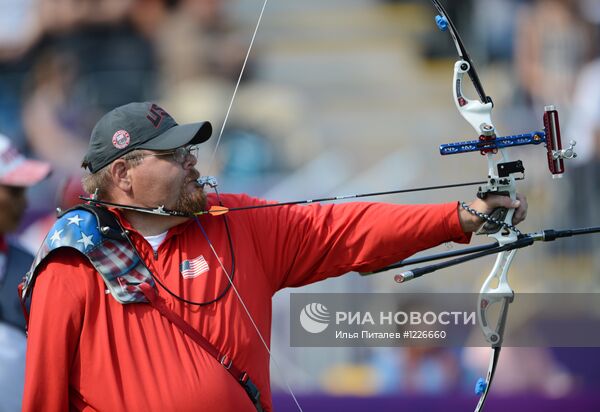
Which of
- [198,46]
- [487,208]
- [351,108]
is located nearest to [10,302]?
[198,46]

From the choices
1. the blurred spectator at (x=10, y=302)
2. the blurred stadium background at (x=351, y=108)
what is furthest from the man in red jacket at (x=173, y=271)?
the blurred stadium background at (x=351, y=108)

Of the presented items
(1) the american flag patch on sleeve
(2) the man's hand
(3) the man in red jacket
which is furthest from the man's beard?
(2) the man's hand

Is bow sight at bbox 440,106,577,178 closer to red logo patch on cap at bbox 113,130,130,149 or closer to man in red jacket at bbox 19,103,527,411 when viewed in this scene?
man in red jacket at bbox 19,103,527,411

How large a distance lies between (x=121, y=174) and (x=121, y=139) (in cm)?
9

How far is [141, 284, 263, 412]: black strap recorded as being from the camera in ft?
6.97

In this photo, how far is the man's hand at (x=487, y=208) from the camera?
215cm

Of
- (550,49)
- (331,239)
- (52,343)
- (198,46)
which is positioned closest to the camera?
(52,343)

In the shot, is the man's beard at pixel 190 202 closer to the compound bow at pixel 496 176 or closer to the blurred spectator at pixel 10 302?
the compound bow at pixel 496 176

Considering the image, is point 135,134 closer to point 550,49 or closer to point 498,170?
point 498,170

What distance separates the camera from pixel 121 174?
2.27 metres

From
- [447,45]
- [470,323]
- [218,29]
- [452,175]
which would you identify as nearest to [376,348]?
[470,323]

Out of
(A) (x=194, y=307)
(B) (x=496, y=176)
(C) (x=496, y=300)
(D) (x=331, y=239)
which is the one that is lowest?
(C) (x=496, y=300)

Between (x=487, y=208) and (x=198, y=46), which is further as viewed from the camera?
(x=198, y=46)

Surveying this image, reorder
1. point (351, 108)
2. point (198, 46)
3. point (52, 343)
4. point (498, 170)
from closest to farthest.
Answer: point (52, 343), point (498, 170), point (351, 108), point (198, 46)
